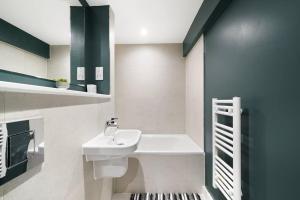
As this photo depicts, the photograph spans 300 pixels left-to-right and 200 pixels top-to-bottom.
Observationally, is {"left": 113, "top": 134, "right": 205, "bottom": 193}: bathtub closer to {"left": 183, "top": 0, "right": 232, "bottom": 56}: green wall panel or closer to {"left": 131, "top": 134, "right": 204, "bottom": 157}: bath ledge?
{"left": 131, "top": 134, "right": 204, "bottom": 157}: bath ledge

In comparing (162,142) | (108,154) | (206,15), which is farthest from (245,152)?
(162,142)

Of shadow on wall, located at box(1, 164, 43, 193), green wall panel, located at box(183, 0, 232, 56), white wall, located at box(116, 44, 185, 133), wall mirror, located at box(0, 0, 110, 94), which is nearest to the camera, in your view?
shadow on wall, located at box(1, 164, 43, 193)

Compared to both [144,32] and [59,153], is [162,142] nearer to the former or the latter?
[144,32]

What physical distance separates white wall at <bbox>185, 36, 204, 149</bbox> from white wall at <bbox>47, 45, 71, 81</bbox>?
1682 millimetres

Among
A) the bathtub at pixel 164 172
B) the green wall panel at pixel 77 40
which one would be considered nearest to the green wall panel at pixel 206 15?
the green wall panel at pixel 77 40

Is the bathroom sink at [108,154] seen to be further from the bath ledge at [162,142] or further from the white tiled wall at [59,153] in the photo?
the bath ledge at [162,142]

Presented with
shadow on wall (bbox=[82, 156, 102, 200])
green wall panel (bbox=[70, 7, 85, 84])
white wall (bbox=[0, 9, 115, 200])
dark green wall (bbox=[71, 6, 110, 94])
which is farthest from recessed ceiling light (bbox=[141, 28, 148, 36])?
shadow on wall (bbox=[82, 156, 102, 200])

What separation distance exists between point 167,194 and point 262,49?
211 centimetres

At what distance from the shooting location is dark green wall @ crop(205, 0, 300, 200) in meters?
0.82

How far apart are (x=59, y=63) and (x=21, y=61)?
432mm

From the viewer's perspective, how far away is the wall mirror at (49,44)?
2.68 ft

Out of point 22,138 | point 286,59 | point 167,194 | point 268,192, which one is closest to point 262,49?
point 286,59

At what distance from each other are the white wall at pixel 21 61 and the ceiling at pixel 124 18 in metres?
0.14

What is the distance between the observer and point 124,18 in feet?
7.70
